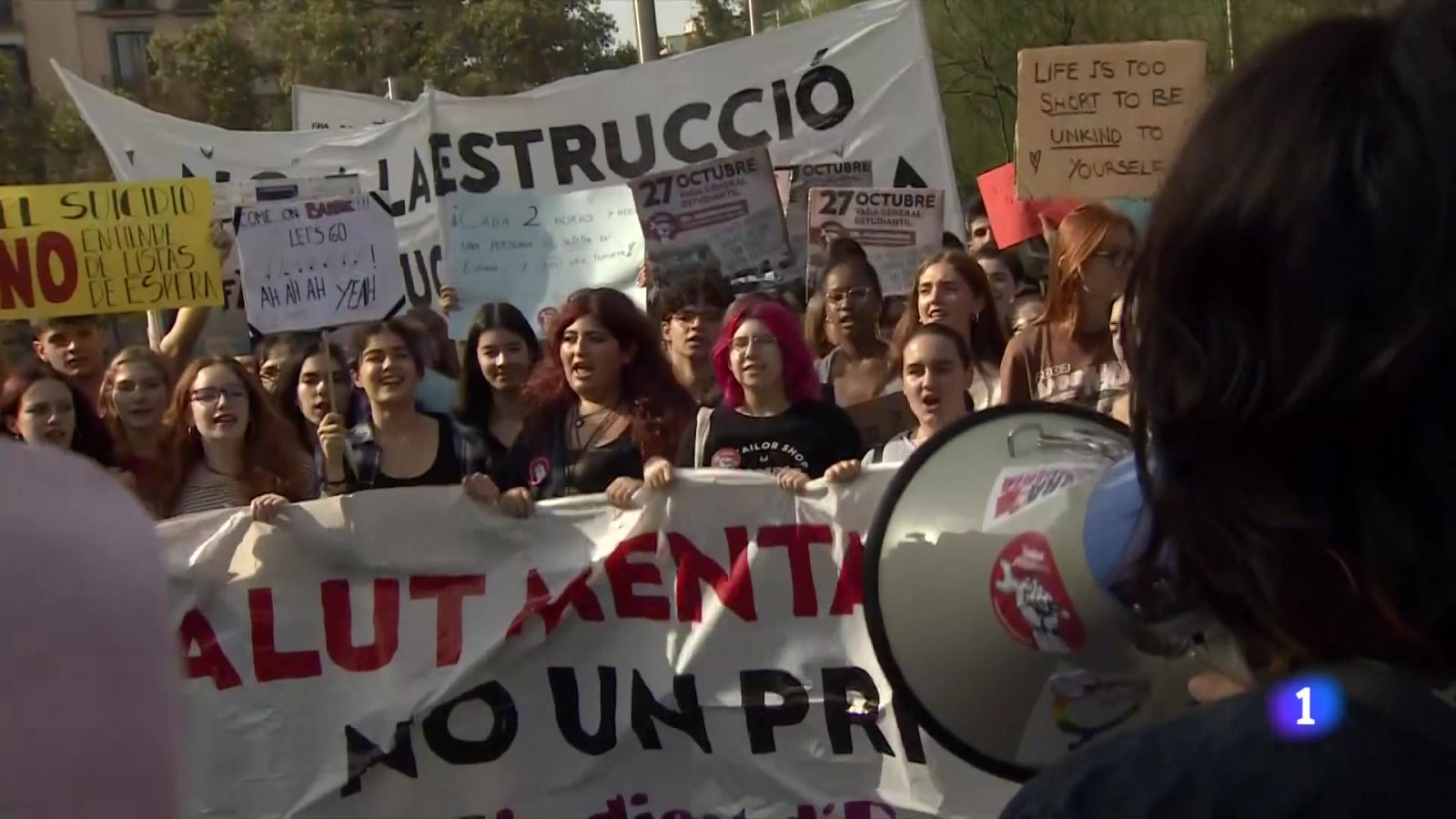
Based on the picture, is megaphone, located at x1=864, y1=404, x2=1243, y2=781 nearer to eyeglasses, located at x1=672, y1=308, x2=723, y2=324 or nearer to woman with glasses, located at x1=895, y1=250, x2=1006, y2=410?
woman with glasses, located at x1=895, y1=250, x2=1006, y2=410

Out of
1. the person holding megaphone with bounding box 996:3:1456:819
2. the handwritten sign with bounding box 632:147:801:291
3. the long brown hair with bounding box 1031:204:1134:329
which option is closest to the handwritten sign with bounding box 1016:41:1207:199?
the long brown hair with bounding box 1031:204:1134:329

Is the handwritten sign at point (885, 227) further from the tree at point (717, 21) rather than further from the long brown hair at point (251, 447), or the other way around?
the tree at point (717, 21)

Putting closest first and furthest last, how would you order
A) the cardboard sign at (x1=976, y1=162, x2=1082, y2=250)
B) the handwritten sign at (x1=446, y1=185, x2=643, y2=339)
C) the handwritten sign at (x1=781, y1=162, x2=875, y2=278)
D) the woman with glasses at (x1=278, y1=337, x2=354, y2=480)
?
the woman with glasses at (x1=278, y1=337, x2=354, y2=480), the cardboard sign at (x1=976, y1=162, x2=1082, y2=250), the handwritten sign at (x1=446, y1=185, x2=643, y2=339), the handwritten sign at (x1=781, y1=162, x2=875, y2=278)

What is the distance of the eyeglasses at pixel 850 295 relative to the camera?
4.98 m

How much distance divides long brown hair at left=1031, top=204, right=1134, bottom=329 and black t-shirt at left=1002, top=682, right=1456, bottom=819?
11.8ft

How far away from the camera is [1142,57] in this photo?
5.46 meters

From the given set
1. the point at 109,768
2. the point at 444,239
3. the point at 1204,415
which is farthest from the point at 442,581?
the point at 444,239

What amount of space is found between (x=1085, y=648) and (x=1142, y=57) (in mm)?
4225

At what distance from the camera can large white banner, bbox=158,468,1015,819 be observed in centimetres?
352

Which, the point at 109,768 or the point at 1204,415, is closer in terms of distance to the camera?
the point at 1204,415

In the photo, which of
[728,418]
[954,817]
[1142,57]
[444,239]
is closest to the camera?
[954,817]

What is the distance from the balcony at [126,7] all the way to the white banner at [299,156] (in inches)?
1928

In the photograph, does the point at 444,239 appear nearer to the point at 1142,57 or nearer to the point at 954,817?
the point at 1142,57

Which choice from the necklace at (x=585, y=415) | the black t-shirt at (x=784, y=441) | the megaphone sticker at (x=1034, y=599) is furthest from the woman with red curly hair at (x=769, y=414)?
the megaphone sticker at (x=1034, y=599)
